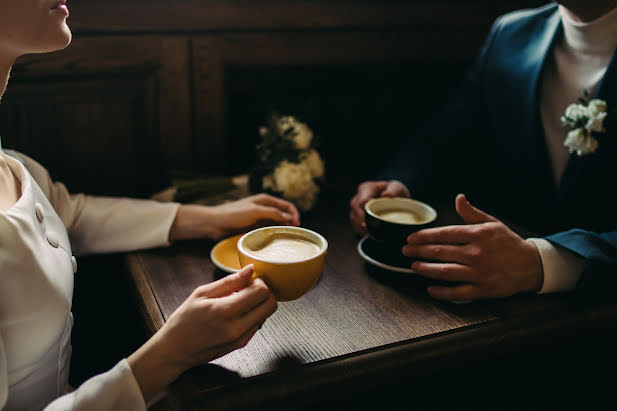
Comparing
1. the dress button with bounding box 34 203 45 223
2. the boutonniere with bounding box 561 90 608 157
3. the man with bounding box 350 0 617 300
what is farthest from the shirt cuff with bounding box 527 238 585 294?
the dress button with bounding box 34 203 45 223

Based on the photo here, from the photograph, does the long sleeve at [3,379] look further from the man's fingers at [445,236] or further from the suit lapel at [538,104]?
the suit lapel at [538,104]

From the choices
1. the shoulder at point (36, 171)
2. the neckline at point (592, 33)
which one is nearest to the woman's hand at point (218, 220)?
the shoulder at point (36, 171)

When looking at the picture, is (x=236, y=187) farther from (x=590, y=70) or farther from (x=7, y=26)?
(x=590, y=70)

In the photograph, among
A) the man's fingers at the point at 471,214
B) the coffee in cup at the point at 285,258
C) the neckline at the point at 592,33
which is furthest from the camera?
the neckline at the point at 592,33

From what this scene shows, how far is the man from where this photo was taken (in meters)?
1.10

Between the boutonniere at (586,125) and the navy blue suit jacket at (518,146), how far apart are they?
0.05 meters

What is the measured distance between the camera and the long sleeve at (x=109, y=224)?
1.26m

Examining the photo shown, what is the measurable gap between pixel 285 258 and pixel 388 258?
354 millimetres

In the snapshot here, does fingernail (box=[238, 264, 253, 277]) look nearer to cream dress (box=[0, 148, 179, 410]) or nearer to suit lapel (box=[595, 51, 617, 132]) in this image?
cream dress (box=[0, 148, 179, 410])

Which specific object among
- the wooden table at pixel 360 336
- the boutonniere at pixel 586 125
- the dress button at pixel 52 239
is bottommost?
the wooden table at pixel 360 336

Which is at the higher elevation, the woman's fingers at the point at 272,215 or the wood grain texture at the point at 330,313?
the woman's fingers at the point at 272,215

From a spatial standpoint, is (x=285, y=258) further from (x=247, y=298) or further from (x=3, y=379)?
(x=3, y=379)

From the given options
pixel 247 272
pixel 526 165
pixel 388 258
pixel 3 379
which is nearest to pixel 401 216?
pixel 388 258

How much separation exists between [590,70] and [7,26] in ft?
4.87
